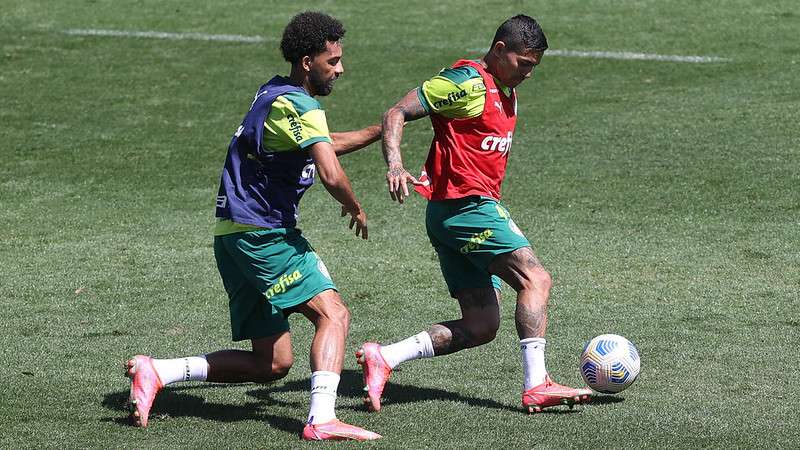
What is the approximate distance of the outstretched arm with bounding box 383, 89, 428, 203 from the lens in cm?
705

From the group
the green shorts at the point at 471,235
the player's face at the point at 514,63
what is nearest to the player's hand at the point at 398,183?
the green shorts at the point at 471,235

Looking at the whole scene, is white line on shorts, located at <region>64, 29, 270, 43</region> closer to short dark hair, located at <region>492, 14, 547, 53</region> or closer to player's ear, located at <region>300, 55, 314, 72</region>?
short dark hair, located at <region>492, 14, 547, 53</region>

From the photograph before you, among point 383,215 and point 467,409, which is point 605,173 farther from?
Answer: point 467,409

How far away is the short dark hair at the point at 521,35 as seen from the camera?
7.72 metres

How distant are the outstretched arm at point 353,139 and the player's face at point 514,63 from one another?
86 cm

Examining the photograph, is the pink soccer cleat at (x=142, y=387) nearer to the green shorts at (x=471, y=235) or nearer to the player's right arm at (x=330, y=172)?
the player's right arm at (x=330, y=172)

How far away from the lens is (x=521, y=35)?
304 inches

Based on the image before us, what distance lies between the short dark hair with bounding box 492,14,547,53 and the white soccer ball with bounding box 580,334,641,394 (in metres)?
1.83

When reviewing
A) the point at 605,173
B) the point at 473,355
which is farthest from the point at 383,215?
the point at 473,355

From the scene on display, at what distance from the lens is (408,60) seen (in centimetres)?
1941

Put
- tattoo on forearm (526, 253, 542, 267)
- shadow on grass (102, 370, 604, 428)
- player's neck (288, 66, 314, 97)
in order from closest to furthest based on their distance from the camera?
player's neck (288, 66, 314, 97)
shadow on grass (102, 370, 604, 428)
tattoo on forearm (526, 253, 542, 267)

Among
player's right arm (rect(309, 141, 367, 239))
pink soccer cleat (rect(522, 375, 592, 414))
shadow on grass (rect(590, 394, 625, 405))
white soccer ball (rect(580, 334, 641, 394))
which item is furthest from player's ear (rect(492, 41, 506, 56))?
shadow on grass (rect(590, 394, 625, 405))

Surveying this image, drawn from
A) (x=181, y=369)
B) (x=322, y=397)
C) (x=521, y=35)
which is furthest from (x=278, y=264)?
(x=521, y=35)

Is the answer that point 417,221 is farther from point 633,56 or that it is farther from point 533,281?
point 633,56
